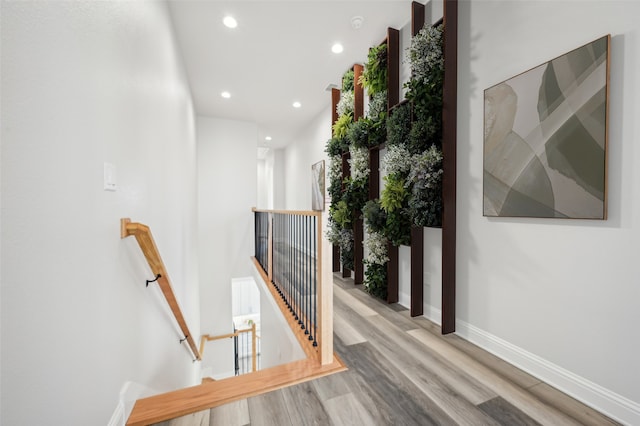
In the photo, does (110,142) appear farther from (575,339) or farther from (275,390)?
(575,339)

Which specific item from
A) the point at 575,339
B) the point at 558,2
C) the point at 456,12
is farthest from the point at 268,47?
the point at 575,339

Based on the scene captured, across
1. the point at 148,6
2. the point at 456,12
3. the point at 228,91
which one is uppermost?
the point at 228,91

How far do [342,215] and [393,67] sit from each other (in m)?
1.83

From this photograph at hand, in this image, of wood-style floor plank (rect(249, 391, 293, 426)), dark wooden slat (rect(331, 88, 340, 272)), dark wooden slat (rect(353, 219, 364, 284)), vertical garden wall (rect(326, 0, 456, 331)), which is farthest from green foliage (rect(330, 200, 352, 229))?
wood-style floor plank (rect(249, 391, 293, 426))

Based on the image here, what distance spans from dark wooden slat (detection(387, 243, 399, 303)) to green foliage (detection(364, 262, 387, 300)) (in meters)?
0.08

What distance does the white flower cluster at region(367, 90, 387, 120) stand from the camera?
3.00 m

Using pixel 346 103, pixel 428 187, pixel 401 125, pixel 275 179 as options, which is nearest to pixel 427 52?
pixel 401 125

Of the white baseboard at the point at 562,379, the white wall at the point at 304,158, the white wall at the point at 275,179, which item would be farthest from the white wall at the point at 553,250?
the white wall at the point at 275,179

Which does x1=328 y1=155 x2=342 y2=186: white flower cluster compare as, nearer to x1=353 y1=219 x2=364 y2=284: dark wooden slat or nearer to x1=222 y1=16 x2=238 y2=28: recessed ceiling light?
x1=353 y1=219 x2=364 y2=284: dark wooden slat

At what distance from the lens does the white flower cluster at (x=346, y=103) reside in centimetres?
372

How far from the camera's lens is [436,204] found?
224 cm

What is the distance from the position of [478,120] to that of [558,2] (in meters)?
0.74

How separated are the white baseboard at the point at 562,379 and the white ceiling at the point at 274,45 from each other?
2997mm

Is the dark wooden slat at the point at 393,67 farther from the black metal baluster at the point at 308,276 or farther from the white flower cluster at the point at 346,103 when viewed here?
the black metal baluster at the point at 308,276
